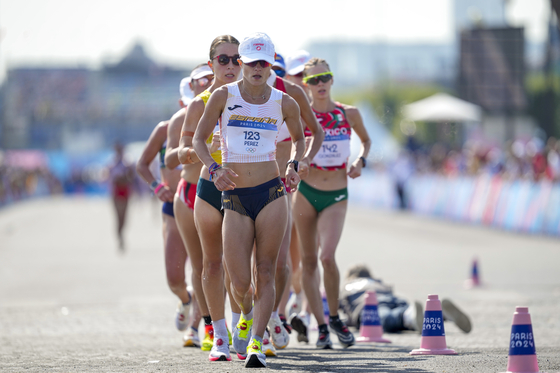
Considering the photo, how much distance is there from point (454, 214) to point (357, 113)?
2047 cm

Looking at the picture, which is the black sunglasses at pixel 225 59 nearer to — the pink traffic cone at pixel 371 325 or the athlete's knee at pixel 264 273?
the athlete's knee at pixel 264 273

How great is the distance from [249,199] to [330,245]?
5.57 feet

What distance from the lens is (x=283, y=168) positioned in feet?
26.0

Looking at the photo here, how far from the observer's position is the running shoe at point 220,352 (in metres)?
6.90

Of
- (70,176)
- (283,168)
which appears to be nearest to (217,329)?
(283,168)

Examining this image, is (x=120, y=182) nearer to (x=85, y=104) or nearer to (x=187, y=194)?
(x=187, y=194)

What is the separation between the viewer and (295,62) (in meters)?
8.80

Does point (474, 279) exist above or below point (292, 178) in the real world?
below

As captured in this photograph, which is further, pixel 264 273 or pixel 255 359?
pixel 264 273

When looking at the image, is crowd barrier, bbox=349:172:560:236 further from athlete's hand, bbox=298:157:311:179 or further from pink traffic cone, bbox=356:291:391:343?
athlete's hand, bbox=298:157:311:179

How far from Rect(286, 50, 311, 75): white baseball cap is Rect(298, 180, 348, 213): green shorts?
44.5 inches

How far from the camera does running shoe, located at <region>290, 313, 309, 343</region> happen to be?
8.46m

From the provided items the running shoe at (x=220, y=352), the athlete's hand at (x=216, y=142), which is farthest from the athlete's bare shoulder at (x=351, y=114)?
the running shoe at (x=220, y=352)

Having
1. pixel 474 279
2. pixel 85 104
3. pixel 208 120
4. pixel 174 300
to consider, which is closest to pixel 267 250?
pixel 208 120
